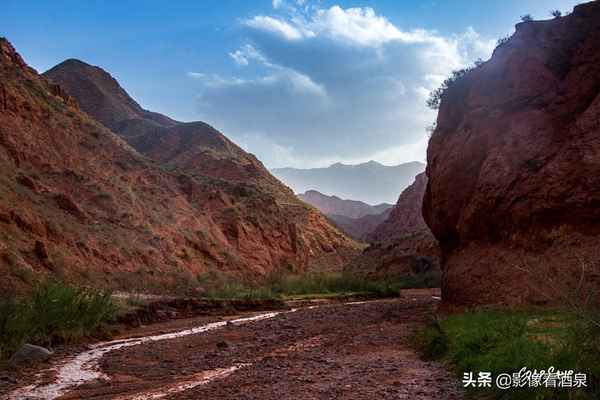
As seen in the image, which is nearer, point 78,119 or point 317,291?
point 317,291

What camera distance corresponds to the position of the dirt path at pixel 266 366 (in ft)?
24.9

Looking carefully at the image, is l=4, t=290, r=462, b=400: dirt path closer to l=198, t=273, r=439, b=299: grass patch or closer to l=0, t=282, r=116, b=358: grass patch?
l=0, t=282, r=116, b=358: grass patch

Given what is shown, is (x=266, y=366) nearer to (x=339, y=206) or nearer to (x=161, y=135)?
(x=161, y=135)

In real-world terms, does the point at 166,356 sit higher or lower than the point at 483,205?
lower

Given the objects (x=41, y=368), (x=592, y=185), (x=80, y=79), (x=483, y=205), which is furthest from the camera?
(x=80, y=79)

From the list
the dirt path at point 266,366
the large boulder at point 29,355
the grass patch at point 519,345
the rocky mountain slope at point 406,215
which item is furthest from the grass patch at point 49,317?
the rocky mountain slope at point 406,215

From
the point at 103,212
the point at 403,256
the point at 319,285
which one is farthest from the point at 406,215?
the point at 103,212

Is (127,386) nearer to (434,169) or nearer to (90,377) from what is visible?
(90,377)

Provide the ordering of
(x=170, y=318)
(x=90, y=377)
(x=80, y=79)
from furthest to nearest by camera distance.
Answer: (x=80, y=79) → (x=170, y=318) → (x=90, y=377)

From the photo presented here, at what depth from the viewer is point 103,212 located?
32.9 meters

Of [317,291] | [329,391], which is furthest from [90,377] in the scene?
[317,291]

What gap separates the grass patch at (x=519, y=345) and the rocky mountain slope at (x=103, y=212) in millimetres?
14495

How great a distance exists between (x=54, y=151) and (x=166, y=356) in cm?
2522

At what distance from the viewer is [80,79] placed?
9056cm
